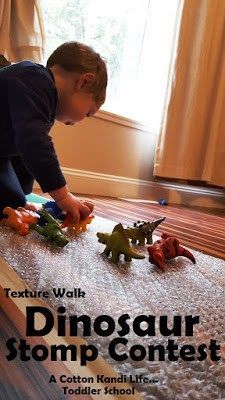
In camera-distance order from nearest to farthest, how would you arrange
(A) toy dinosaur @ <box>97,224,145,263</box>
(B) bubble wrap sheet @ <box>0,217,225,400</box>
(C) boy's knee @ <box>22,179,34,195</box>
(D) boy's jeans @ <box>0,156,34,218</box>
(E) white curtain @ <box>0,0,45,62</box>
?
(B) bubble wrap sheet @ <box>0,217,225,400</box> → (A) toy dinosaur @ <box>97,224,145,263</box> → (D) boy's jeans @ <box>0,156,34,218</box> → (C) boy's knee @ <box>22,179,34,195</box> → (E) white curtain @ <box>0,0,45,62</box>

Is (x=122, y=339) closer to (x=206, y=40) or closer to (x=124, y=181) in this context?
(x=124, y=181)

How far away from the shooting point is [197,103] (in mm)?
2084

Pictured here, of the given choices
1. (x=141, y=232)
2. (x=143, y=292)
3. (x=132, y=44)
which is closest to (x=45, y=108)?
(x=141, y=232)

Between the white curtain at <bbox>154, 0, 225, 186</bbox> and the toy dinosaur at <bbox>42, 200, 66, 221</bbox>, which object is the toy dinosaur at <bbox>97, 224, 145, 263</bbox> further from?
the white curtain at <bbox>154, 0, 225, 186</bbox>

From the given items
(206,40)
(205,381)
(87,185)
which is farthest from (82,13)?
(205,381)

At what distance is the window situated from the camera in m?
2.01

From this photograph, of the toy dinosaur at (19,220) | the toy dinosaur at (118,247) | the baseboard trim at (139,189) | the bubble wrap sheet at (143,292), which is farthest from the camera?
the baseboard trim at (139,189)

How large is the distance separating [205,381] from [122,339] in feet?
0.24

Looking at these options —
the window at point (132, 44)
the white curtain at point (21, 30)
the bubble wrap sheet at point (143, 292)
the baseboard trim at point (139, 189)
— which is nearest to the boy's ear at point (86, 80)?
the bubble wrap sheet at point (143, 292)

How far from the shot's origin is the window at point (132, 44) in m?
2.01

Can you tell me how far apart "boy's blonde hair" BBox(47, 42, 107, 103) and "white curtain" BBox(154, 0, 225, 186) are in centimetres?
120

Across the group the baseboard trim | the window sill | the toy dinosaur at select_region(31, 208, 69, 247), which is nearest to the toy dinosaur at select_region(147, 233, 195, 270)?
the toy dinosaur at select_region(31, 208, 69, 247)

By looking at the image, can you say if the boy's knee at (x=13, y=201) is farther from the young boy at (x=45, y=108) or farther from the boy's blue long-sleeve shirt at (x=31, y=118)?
the boy's blue long-sleeve shirt at (x=31, y=118)

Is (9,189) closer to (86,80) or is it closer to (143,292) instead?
(86,80)
